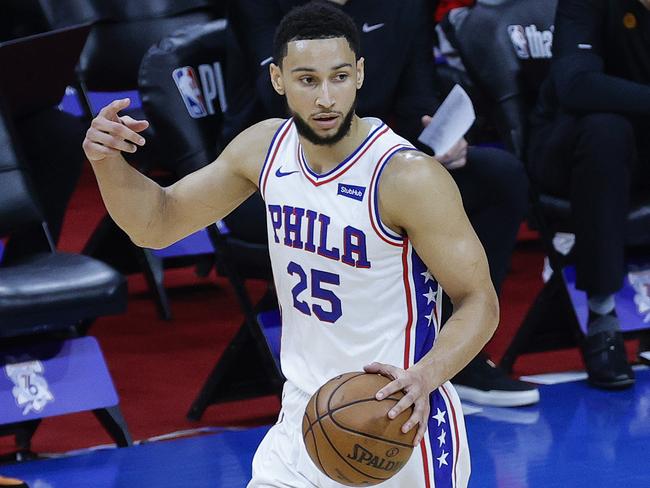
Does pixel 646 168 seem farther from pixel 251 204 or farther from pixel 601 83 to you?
pixel 251 204

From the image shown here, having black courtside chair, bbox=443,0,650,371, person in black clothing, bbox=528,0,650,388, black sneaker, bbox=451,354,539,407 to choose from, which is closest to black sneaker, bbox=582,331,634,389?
person in black clothing, bbox=528,0,650,388

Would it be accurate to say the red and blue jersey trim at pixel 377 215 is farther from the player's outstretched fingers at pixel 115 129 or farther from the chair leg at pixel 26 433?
the chair leg at pixel 26 433

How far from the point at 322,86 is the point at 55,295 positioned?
1.54 meters

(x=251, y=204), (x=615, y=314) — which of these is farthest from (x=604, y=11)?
(x=251, y=204)

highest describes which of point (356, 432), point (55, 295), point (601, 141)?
point (356, 432)

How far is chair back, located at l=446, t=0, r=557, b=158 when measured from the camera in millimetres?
5430

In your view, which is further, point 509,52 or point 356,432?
point 509,52

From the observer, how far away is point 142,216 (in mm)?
3299

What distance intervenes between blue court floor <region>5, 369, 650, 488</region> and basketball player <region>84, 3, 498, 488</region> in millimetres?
954

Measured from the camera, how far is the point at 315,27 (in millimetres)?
3039

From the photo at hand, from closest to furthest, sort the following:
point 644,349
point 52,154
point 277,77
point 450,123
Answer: point 277,77 < point 450,123 < point 52,154 < point 644,349

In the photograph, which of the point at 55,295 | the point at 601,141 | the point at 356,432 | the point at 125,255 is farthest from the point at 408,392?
the point at 125,255

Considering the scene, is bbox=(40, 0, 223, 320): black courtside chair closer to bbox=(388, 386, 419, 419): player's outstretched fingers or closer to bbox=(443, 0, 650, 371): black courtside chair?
bbox=(443, 0, 650, 371): black courtside chair

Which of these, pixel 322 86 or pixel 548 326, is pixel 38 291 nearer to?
pixel 322 86
